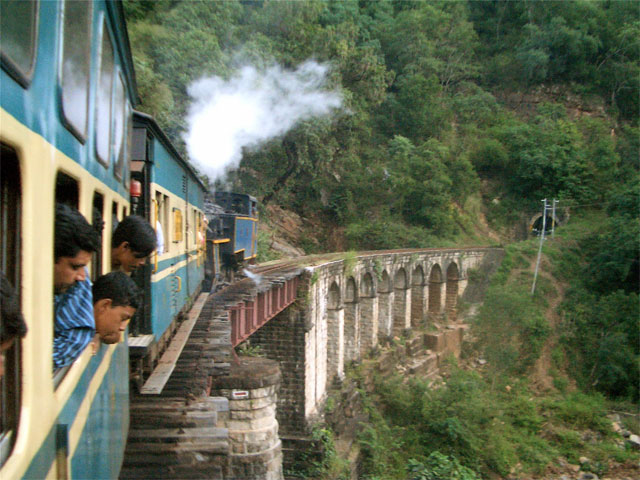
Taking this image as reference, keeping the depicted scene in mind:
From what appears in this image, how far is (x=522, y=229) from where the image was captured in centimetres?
3856

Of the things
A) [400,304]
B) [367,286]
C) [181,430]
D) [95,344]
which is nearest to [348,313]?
[367,286]

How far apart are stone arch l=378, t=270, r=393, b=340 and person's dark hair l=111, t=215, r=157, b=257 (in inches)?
802

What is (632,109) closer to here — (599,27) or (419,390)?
(599,27)

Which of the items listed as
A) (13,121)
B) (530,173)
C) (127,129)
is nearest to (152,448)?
(127,129)

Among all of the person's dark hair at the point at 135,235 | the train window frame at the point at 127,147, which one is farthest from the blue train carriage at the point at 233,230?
the person's dark hair at the point at 135,235

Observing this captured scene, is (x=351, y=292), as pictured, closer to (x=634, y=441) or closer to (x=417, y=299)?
(x=417, y=299)

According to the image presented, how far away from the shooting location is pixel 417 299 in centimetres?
2725

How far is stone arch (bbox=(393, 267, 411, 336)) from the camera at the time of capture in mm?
25047

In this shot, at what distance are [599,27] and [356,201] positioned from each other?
29.1 meters

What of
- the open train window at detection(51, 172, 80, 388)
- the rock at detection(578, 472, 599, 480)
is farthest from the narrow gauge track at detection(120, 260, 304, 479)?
the rock at detection(578, 472, 599, 480)

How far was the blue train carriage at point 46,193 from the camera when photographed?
137cm

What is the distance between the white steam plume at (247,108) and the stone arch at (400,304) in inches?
368

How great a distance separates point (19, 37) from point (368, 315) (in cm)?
2076

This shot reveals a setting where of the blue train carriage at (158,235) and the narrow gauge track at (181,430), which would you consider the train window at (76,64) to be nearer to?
the blue train carriage at (158,235)
